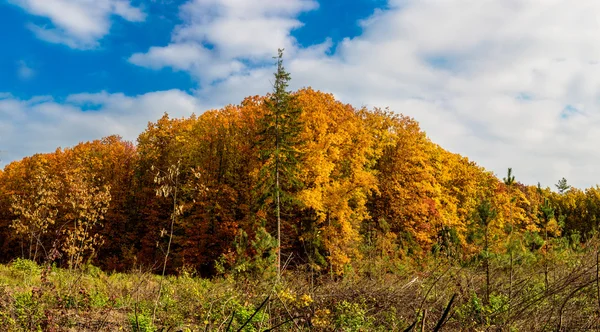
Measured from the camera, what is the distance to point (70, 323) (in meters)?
7.31

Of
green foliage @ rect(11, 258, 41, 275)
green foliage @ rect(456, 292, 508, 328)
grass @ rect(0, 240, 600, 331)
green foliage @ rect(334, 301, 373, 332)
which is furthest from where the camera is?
green foliage @ rect(11, 258, 41, 275)

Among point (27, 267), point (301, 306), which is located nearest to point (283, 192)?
point (27, 267)

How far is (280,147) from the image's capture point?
74.3 feet

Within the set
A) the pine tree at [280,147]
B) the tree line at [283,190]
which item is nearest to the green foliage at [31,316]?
the tree line at [283,190]

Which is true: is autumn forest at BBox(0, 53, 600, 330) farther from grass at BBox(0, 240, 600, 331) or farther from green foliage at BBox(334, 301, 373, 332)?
green foliage at BBox(334, 301, 373, 332)

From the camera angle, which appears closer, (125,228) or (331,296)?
(331,296)

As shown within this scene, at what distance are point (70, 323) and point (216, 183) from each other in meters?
20.1

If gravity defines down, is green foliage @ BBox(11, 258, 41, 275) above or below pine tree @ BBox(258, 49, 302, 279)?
below

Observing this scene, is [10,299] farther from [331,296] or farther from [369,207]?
[369,207]

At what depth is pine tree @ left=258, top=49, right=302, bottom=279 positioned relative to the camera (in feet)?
72.8

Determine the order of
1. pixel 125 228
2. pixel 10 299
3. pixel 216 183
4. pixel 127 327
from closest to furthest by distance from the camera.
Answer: pixel 127 327 → pixel 10 299 → pixel 216 183 → pixel 125 228

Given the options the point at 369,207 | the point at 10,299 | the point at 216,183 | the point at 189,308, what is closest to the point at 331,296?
the point at 189,308

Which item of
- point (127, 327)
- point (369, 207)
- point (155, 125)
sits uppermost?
point (155, 125)

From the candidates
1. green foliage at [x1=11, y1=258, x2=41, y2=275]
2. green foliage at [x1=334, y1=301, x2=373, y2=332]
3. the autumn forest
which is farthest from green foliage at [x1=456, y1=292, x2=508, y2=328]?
green foliage at [x1=11, y1=258, x2=41, y2=275]
